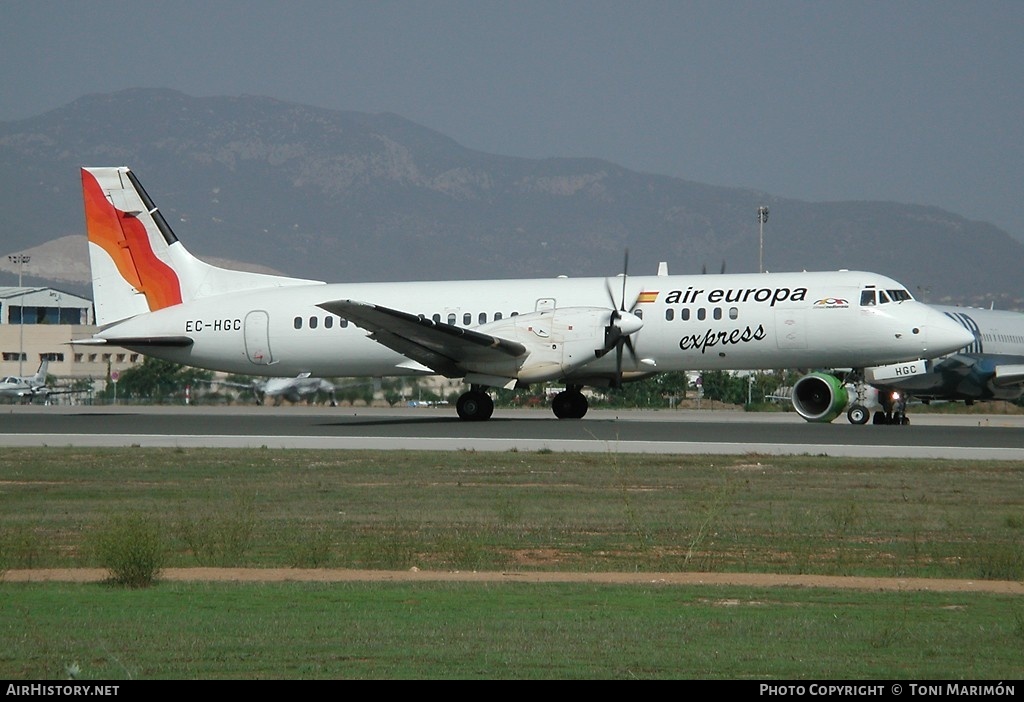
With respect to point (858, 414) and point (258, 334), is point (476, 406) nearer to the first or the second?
point (258, 334)

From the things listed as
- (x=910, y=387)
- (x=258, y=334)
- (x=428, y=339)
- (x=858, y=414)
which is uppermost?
(x=258, y=334)

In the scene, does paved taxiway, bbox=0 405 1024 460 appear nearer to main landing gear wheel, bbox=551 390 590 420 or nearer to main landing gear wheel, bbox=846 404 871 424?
main landing gear wheel, bbox=551 390 590 420

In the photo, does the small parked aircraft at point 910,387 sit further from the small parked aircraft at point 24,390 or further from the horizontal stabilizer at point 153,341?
the small parked aircraft at point 24,390

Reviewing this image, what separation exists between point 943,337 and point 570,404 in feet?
34.1

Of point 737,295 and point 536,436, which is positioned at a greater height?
point 737,295

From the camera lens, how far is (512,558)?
14.1 meters

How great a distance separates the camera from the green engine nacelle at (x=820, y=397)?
35.7 meters

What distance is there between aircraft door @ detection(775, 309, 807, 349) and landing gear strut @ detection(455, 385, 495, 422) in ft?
26.8

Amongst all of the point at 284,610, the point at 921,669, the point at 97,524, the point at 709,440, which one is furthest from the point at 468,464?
the point at 921,669

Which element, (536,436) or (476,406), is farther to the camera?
(476,406)

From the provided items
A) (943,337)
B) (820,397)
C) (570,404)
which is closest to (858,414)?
(820,397)

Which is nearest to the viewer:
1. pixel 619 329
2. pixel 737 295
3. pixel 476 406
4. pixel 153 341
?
pixel 619 329

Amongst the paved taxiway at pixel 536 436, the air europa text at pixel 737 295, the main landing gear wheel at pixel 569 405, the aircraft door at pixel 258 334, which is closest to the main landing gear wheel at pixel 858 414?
the paved taxiway at pixel 536 436
